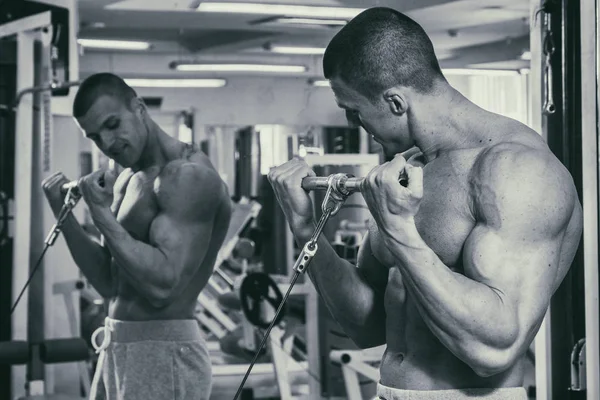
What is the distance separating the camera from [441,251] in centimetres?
157

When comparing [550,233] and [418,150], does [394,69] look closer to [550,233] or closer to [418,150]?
[418,150]

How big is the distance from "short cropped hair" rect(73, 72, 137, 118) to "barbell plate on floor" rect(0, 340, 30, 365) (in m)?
0.89

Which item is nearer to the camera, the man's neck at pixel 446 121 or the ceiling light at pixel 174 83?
the man's neck at pixel 446 121

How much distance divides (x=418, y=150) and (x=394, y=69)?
0.27 m

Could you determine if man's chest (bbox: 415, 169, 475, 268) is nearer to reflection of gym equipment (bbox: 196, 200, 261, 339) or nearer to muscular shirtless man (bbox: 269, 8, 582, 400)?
muscular shirtless man (bbox: 269, 8, 582, 400)

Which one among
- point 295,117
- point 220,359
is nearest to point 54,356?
point 220,359

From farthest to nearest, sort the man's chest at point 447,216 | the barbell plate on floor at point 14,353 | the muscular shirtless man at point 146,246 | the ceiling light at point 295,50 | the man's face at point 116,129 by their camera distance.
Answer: the barbell plate on floor at point 14,353, the ceiling light at point 295,50, the man's face at point 116,129, the muscular shirtless man at point 146,246, the man's chest at point 447,216

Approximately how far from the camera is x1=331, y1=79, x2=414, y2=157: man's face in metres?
1.65

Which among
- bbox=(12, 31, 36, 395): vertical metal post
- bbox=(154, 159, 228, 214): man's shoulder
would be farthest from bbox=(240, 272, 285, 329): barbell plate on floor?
bbox=(12, 31, 36, 395): vertical metal post

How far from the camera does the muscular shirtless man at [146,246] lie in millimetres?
2484

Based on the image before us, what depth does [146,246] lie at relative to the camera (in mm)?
2447

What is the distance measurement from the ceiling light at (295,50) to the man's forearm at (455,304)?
59.3 inches

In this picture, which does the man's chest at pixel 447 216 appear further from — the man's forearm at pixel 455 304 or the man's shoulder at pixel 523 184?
the man's forearm at pixel 455 304

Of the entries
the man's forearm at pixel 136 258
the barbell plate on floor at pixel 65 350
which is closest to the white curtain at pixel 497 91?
the man's forearm at pixel 136 258
